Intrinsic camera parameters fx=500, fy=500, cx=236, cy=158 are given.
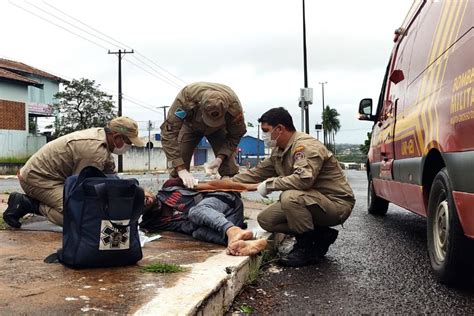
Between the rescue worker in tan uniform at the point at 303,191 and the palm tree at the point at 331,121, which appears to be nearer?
the rescue worker in tan uniform at the point at 303,191

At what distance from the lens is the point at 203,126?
525 centimetres

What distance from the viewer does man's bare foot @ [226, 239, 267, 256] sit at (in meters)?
3.51

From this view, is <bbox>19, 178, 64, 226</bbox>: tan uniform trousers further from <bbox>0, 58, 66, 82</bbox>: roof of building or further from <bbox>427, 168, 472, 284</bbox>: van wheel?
<bbox>0, 58, 66, 82</bbox>: roof of building

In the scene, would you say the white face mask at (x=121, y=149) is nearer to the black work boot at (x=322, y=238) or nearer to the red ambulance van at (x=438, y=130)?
the black work boot at (x=322, y=238)

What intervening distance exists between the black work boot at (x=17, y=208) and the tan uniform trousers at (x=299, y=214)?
7.43 feet

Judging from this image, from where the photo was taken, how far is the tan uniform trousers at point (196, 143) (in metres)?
5.39

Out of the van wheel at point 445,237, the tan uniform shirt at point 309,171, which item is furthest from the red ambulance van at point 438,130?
the tan uniform shirt at point 309,171

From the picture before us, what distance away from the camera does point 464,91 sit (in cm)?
283

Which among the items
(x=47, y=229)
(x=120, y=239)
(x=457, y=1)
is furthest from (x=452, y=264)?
(x=47, y=229)

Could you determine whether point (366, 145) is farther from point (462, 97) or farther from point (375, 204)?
point (462, 97)

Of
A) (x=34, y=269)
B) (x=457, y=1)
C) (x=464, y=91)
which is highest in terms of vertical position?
(x=457, y=1)

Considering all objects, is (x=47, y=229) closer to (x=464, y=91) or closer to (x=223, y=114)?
(x=223, y=114)

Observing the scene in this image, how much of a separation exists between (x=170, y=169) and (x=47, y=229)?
1.35 meters

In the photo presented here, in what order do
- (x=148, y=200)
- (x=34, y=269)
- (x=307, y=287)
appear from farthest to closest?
(x=148, y=200), (x=307, y=287), (x=34, y=269)
